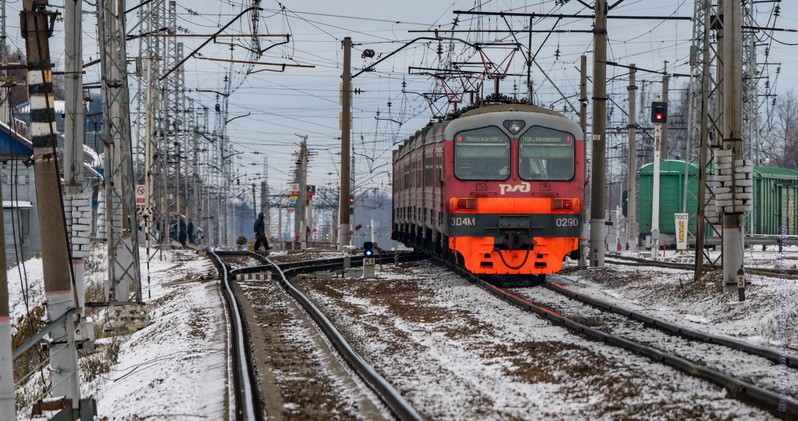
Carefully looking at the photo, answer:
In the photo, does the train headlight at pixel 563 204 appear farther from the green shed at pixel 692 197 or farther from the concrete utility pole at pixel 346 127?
the green shed at pixel 692 197

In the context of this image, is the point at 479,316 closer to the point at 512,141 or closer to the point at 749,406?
the point at 512,141

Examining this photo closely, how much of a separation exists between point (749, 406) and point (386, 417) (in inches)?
111

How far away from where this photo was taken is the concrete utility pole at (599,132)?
24797 millimetres

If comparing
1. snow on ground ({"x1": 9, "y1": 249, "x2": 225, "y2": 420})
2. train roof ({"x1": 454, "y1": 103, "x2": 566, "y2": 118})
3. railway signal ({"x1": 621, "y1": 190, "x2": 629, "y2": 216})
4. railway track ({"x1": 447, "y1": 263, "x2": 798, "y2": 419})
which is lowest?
snow on ground ({"x1": 9, "y1": 249, "x2": 225, "y2": 420})

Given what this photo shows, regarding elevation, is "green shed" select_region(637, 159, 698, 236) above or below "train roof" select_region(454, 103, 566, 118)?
below

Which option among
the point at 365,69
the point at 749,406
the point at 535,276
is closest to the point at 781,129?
the point at 365,69

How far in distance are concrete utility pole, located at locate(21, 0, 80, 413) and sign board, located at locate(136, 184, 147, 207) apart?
784 inches

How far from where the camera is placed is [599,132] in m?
24.9

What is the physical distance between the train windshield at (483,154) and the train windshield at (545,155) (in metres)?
0.32

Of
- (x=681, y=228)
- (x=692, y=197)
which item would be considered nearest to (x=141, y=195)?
(x=681, y=228)

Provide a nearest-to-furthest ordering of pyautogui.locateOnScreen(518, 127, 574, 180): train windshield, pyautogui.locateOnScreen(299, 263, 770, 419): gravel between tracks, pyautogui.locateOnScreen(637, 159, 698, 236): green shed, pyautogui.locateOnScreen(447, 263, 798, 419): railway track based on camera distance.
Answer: pyautogui.locateOnScreen(447, 263, 798, 419): railway track < pyautogui.locateOnScreen(299, 263, 770, 419): gravel between tracks < pyautogui.locateOnScreen(518, 127, 574, 180): train windshield < pyautogui.locateOnScreen(637, 159, 698, 236): green shed

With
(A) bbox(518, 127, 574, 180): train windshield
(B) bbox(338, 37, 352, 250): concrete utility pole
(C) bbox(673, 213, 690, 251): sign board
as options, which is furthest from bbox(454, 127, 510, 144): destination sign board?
(B) bbox(338, 37, 352, 250): concrete utility pole

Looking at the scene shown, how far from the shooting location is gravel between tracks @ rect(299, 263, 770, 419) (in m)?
8.86

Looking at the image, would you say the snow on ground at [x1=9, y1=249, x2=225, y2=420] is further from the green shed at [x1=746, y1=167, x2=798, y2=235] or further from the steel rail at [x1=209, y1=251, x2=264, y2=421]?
the green shed at [x1=746, y1=167, x2=798, y2=235]
